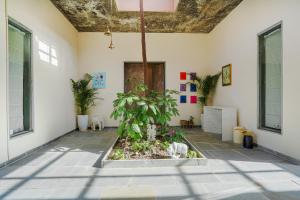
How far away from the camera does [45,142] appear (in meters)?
4.50

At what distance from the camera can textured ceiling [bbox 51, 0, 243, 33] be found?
5.04 m

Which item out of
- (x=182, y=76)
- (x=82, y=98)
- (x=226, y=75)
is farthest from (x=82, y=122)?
(x=226, y=75)

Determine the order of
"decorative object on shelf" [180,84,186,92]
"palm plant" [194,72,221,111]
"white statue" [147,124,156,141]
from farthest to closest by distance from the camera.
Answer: "decorative object on shelf" [180,84,186,92] → "palm plant" [194,72,221,111] → "white statue" [147,124,156,141]

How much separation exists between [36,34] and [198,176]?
3898 mm

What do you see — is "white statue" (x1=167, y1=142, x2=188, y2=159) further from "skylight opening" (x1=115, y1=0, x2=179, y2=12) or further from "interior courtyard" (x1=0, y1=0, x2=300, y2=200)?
"skylight opening" (x1=115, y1=0, x2=179, y2=12)

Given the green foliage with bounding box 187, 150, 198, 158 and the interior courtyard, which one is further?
the green foliage with bounding box 187, 150, 198, 158

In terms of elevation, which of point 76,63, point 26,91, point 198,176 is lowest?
point 198,176

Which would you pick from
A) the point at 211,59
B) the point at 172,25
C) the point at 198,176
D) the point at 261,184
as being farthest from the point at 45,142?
the point at 211,59

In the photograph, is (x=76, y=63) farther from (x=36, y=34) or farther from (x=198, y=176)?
(x=198, y=176)

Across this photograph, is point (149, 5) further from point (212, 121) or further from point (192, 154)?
point (192, 154)

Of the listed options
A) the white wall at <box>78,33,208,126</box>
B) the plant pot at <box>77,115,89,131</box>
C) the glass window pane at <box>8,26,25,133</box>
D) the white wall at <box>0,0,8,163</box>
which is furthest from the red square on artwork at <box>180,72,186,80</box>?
the white wall at <box>0,0,8,163</box>

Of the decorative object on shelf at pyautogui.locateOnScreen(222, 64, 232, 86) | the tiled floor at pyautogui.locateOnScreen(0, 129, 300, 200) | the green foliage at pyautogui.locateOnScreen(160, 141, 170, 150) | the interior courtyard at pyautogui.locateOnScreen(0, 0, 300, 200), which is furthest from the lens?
the decorative object on shelf at pyautogui.locateOnScreen(222, 64, 232, 86)

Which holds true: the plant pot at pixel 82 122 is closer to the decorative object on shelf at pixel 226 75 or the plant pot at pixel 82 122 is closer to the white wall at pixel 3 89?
the white wall at pixel 3 89

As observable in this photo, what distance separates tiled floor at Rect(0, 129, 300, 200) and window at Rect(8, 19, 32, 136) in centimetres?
63
